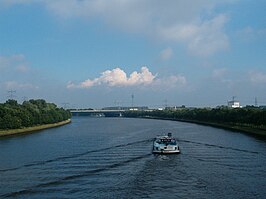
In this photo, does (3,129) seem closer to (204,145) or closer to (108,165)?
(204,145)

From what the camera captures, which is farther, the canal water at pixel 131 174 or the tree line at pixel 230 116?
the tree line at pixel 230 116

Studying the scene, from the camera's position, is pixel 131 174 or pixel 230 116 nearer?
pixel 131 174

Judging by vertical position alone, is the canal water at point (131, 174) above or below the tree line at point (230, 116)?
below

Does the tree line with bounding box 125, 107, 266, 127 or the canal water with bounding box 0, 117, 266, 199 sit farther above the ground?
the tree line with bounding box 125, 107, 266, 127

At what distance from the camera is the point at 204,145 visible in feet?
115

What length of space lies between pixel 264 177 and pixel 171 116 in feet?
328

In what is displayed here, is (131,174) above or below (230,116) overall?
below

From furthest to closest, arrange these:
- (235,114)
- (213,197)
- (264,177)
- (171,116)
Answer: (171,116) → (235,114) → (264,177) → (213,197)

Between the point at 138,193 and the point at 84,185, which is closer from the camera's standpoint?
the point at 138,193

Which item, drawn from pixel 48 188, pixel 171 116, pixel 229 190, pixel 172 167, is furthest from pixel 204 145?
pixel 171 116

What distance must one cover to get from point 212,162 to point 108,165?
662 cm

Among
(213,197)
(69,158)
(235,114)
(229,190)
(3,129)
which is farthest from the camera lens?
(235,114)

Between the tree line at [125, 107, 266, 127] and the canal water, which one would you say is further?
the tree line at [125, 107, 266, 127]

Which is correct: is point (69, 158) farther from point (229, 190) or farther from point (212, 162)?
point (229, 190)
